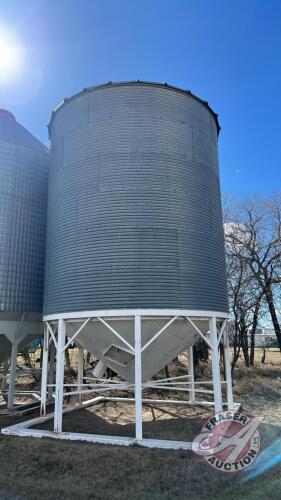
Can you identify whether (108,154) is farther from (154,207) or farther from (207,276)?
(207,276)

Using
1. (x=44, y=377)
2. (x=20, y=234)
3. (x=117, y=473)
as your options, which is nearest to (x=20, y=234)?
(x=20, y=234)

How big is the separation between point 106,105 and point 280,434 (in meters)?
10.8

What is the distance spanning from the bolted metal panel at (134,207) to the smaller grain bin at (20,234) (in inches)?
93.5

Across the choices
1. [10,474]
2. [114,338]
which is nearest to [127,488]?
[10,474]

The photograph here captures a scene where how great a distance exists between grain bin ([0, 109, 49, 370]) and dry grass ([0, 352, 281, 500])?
4.62m

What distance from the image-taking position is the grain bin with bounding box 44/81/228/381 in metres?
9.82

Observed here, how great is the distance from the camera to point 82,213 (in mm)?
10844

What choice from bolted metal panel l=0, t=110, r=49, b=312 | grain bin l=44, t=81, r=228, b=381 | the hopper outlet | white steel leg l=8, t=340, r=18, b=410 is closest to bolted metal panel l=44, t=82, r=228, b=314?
grain bin l=44, t=81, r=228, b=381

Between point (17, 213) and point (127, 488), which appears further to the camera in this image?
point (17, 213)

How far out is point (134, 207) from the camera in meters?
10.3

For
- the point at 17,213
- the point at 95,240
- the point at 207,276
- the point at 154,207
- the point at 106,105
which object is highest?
the point at 106,105

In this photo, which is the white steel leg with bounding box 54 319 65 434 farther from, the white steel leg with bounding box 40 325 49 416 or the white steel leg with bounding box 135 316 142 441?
the white steel leg with bounding box 135 316 142 441

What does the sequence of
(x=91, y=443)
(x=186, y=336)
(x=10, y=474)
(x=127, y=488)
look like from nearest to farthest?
(x=127, y=488) → (x=10, y=474) → (x=91, y=443) → (x=186, y=336)

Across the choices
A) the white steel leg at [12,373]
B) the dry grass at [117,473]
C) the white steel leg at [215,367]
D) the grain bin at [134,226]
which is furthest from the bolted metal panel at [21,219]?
the white steel leg at [215,367]
